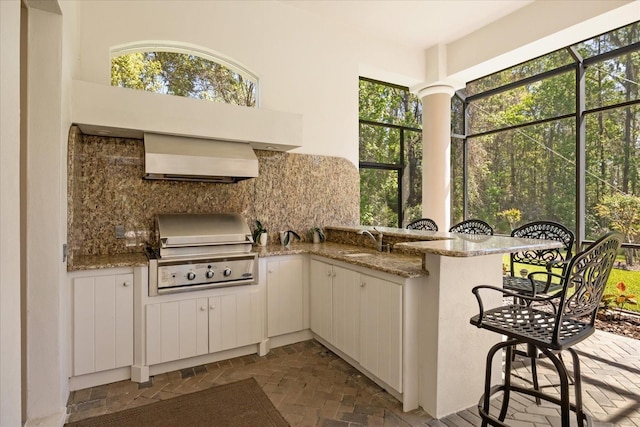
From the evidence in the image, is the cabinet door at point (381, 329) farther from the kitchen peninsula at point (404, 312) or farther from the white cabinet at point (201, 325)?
the white cabinet at point (201, 325)

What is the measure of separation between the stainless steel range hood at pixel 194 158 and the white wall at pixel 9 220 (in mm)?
1588

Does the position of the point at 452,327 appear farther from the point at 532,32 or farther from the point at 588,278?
the point at 532,32

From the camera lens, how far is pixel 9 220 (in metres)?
1.14

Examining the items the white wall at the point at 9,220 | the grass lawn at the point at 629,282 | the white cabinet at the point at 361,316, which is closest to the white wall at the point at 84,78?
the white wall at the point at 9,220

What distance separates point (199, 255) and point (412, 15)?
3673 mm

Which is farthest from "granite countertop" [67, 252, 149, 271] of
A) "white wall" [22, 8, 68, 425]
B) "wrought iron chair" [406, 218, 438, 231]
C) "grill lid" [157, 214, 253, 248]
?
"wrought iron chair" [406, 218, 438, 231]

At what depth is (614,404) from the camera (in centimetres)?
232

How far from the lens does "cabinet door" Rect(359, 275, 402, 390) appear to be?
7.46 feet

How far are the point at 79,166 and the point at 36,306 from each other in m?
1.33

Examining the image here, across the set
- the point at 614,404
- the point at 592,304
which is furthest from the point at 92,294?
the point at 614,404

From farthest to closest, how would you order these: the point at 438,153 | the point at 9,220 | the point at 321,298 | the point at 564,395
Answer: the point at 438,153 < the point at 321,298 < the point at 564,395 < the point at 9,220

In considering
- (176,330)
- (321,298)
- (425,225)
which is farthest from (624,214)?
(176,330)

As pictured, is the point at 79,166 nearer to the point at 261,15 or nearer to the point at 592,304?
the point at 261,15

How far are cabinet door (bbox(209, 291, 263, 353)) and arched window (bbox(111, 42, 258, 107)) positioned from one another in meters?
2.06
